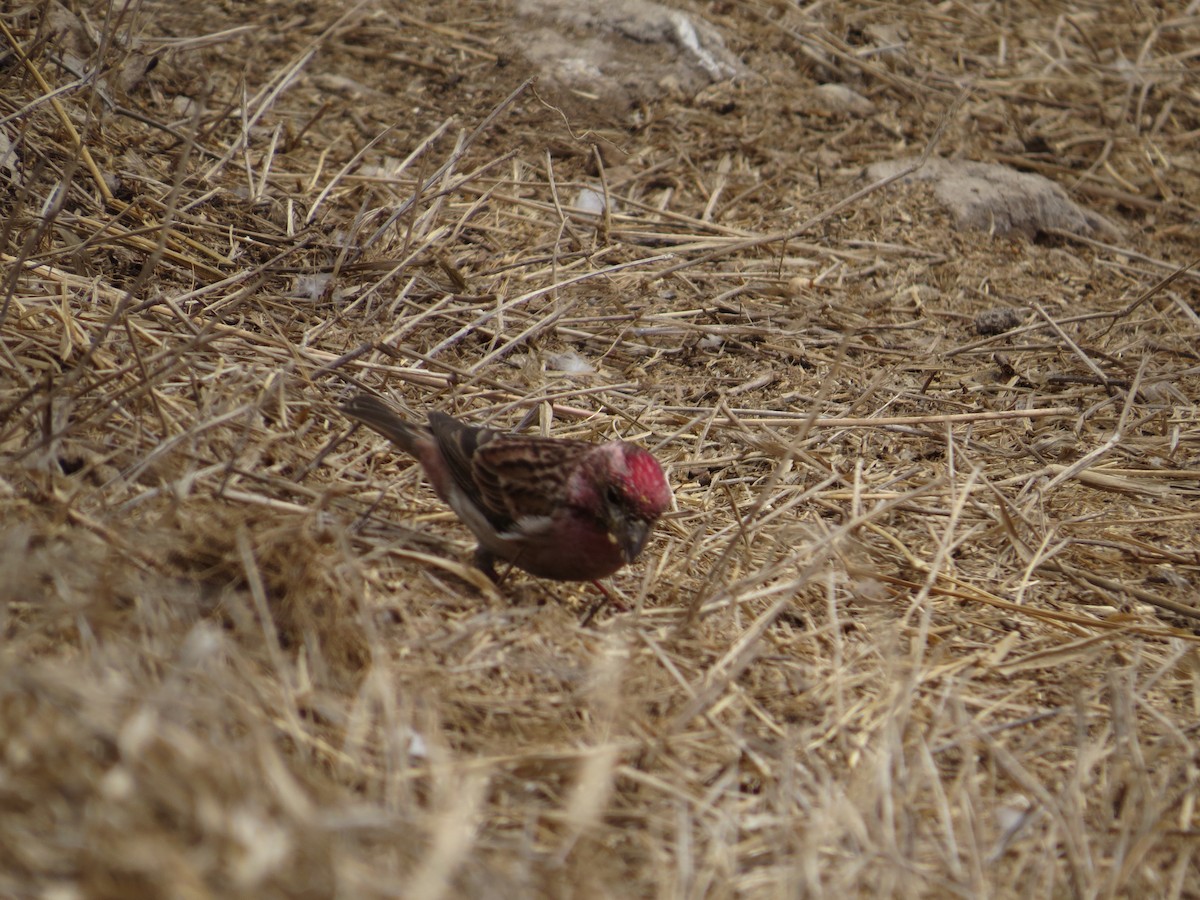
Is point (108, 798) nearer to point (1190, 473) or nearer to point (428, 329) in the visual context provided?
point (428, 329)

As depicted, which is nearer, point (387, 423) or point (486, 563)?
point (486, 563)

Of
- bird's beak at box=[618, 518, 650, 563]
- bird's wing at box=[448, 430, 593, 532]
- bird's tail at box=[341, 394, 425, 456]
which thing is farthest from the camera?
bird's tail at box=[341, 394, 425, 456]

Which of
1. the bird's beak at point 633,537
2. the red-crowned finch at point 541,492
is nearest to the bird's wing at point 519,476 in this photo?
the red-crowned finch at point 541,492

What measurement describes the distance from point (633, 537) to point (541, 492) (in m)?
0.39

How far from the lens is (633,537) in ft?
12.1

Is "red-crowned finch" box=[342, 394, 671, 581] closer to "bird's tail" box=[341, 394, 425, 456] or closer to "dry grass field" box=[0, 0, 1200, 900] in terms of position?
"bird's tail" box=[341, 394, 425, 456]

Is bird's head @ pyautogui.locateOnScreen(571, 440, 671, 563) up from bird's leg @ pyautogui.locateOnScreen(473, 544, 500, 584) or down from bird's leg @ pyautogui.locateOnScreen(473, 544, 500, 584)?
up

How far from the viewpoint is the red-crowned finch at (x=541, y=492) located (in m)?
3.72

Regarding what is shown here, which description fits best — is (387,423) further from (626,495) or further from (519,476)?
(626,495)

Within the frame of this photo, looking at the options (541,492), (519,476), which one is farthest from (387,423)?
(541,492)

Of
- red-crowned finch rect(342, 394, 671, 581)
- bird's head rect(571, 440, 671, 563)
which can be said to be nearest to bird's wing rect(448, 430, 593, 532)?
red-crowned finch rect(342, 394, 671, 581)

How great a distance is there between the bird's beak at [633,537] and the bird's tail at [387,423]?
0.89 metres

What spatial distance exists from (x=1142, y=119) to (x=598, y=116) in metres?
3.73

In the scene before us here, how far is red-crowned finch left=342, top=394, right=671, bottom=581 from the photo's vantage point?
3717 millimetres
